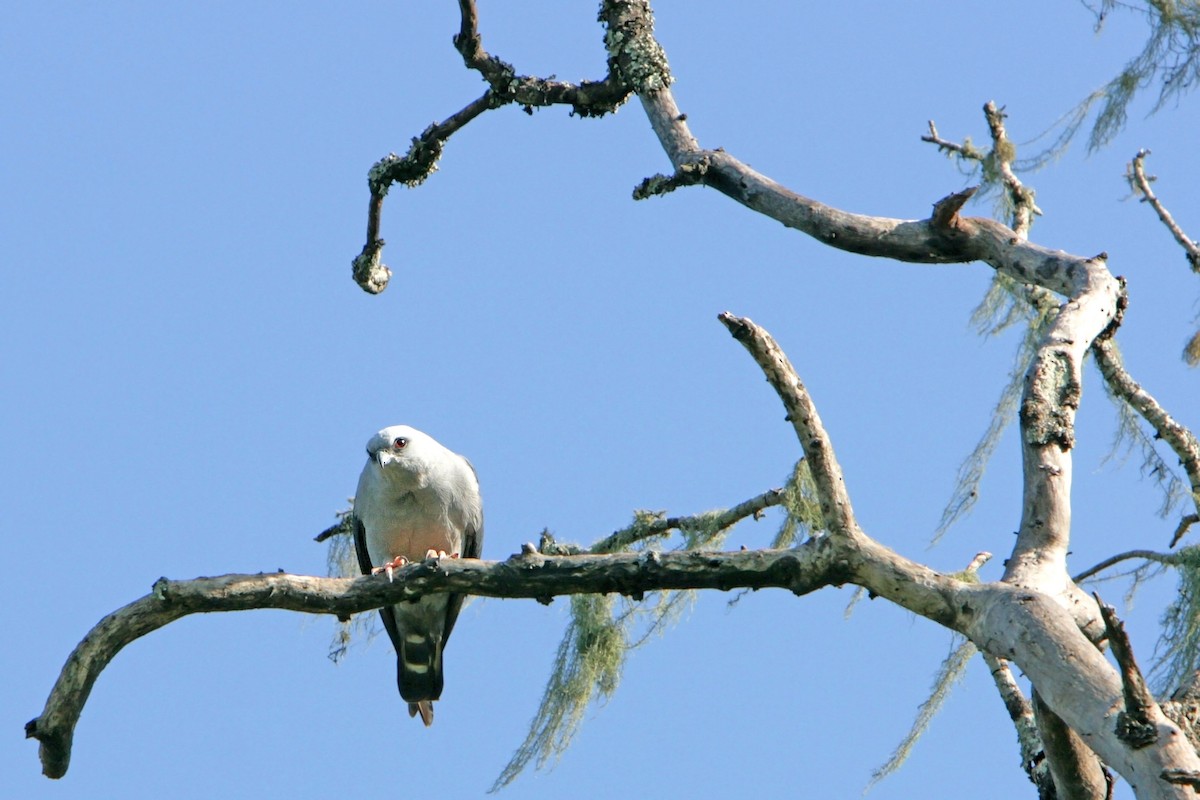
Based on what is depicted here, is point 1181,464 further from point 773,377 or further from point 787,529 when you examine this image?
point 773,377

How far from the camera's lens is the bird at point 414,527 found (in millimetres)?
6848

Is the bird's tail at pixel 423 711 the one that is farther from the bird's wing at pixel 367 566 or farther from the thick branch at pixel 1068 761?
the thick branch at pixel 1068 761

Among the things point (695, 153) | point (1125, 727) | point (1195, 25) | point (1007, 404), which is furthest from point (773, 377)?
point (1195, 25)

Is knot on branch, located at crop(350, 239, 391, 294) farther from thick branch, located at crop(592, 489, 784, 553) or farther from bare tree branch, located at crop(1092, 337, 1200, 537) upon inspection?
bare tree branch, located at crop(1092, 337, 1200, 537)

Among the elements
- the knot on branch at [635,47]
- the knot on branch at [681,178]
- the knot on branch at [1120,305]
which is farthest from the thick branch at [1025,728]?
the knot on branch at [635,47]

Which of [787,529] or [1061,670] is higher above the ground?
[787,529]

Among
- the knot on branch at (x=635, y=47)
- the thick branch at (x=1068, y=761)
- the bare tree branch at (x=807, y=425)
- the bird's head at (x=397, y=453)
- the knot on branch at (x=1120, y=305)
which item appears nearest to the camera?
the thick branch at (x=1068, y=761)

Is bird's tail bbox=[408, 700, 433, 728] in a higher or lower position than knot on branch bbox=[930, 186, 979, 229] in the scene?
lower

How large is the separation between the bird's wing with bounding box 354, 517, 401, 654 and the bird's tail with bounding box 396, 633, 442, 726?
67 millimetres

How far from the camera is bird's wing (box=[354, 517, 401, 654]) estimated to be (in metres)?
→ 7.00

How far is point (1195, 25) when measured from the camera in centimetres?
608

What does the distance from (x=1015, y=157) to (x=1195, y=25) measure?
3.63 feet

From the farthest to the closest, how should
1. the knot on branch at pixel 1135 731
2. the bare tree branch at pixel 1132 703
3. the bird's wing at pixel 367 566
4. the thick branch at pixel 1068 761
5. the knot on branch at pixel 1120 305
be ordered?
the bird's wing at pixel 367 566, the knot on branch at pixel 1120 305, the thick branch at pixel 1068 761, the knot on branch at pixel 1135 731, the bare tree branch at pixel 1132 703

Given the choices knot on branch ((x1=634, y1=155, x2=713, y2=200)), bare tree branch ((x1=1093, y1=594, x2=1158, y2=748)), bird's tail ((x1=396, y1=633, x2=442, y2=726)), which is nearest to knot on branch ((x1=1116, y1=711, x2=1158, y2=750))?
bare tree branch ((x1=1093, y1=594, x2=1158, y2=748))
